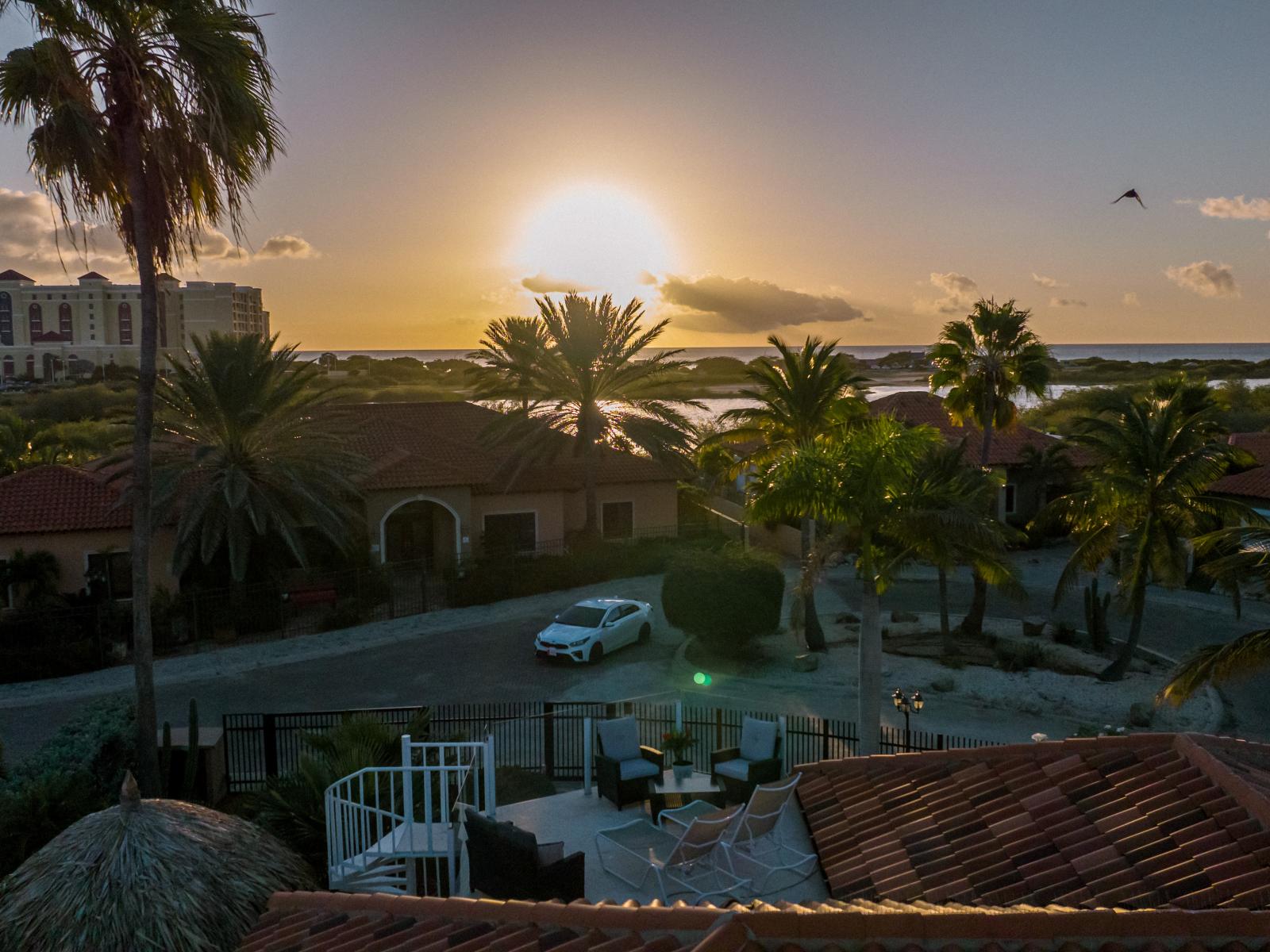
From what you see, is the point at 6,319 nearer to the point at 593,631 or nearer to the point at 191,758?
the point at 593,631

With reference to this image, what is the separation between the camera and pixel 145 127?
43.5ft

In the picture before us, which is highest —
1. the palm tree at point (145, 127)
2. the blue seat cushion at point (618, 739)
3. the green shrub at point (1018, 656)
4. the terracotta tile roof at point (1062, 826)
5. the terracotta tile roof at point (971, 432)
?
the palm tree at point (145, 127)

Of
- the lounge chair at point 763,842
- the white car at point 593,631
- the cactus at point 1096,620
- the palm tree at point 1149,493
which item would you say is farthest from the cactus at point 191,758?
the cactus at point 1096,620

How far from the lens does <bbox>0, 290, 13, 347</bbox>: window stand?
171 metres

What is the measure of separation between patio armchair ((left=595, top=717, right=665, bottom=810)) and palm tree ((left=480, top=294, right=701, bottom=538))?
Result: 18975mm

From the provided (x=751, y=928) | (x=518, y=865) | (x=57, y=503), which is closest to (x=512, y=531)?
(x=57, y=503)

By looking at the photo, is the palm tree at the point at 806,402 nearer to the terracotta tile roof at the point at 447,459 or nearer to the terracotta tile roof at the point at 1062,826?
the terracotta tile roof at the point at 447,459

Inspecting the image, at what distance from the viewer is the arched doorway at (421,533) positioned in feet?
98.5

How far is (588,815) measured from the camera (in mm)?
11555

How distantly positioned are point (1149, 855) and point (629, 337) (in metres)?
26.3

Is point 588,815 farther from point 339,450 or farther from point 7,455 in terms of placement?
point 7,455

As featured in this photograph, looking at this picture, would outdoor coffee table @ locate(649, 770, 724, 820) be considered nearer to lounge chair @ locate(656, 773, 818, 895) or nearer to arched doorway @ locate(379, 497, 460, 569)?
lounge chair @ locate(656, 773, 818, 895)

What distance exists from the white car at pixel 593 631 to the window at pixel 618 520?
10.1 m

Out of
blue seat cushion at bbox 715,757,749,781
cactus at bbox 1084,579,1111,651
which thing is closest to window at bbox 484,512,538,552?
cactus at bbox 1084,579,1111,651
